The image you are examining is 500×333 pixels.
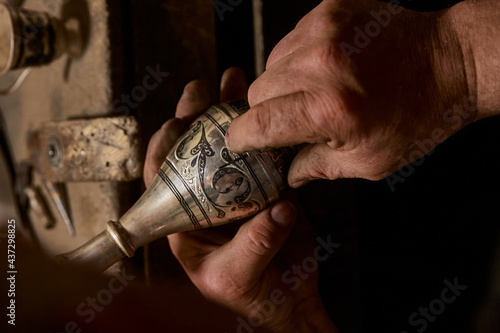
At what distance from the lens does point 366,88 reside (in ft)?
2.24

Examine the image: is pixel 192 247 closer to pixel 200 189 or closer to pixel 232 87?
pixel 200 189

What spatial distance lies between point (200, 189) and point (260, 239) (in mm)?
187

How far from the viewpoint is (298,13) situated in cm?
155

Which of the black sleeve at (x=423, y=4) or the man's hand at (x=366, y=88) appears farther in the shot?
the black sleeve at (x=423, y=4)

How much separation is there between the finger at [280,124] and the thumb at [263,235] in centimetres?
22

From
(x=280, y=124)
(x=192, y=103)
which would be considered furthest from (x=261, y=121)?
(x=192, y=103)

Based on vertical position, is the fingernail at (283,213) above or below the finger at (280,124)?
below

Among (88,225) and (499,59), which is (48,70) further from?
(499,59)

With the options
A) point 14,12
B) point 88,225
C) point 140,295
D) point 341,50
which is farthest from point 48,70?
point 341,50

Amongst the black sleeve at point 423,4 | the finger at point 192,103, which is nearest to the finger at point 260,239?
the finger at point 192,103

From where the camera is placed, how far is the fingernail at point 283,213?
2.97ft

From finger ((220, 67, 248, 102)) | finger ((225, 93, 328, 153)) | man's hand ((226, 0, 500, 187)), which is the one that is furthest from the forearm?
finger ((220, 67, 248, 102))

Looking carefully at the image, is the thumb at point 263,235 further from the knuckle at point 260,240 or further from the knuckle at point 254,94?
the knuckle at point 254,94

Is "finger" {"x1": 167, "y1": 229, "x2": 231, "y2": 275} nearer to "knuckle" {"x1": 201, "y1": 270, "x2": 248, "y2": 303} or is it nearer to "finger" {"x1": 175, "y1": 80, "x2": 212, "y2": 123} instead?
"knuckle" {"x1": 201, "y1": 270, "x2": 248, "y2": 303}
